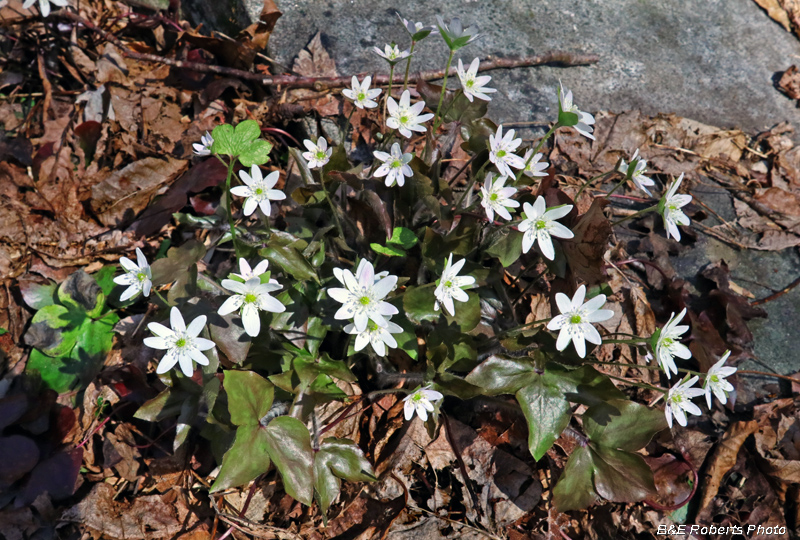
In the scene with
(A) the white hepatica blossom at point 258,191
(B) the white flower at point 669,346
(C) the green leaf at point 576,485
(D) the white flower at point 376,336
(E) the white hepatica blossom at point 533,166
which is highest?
(A) the white hepatica blossom at point 258,191

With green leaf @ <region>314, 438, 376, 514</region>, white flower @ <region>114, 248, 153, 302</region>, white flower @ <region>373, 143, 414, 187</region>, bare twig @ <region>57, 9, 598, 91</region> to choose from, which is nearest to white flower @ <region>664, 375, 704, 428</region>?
green leaf @ <region>314, 438, 376, 514</region>

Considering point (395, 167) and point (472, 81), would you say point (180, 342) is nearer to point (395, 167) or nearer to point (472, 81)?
point (395, 167)

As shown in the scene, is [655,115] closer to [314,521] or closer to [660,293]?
[660,293]

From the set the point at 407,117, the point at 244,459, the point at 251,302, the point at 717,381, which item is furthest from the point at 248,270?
the point at 717,381

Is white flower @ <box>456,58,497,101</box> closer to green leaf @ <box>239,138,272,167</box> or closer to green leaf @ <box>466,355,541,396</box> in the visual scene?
green leaf @ <box>239,138,272,167</box>

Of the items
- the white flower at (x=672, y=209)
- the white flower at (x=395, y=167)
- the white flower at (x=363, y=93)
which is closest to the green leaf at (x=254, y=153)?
the white flower at (x=395, y=167)

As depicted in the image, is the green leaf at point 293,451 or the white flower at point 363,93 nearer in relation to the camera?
the green leaf at point 293,451

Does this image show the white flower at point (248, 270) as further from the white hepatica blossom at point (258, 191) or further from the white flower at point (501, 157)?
the white flower at point (501, 157)

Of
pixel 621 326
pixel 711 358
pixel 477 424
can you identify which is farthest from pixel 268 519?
pixel 711 358
